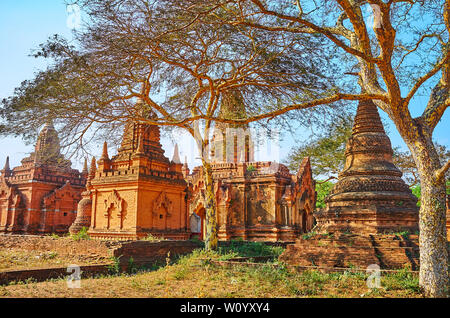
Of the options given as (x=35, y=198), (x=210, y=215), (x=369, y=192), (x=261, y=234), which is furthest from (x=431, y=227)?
(x=35, y=198)

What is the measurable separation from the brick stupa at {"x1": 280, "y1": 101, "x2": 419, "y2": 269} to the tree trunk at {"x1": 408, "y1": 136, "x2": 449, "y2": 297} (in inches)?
109

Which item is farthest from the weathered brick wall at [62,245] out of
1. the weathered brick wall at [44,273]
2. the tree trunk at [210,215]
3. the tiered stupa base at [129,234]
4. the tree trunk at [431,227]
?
the tree trunk at [431,227]

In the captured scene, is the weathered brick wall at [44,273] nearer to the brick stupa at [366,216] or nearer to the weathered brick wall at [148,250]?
the weathered brick wall at [148,250]

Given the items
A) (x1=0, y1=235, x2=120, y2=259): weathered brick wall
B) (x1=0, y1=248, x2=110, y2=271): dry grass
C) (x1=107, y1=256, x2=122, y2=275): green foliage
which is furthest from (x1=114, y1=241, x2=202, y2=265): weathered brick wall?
(x1=0, y1=248, x2=110, y2=271): dry grass

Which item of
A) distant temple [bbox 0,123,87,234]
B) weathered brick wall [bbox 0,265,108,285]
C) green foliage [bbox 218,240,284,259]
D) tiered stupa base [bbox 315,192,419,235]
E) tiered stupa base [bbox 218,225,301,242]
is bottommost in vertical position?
weathered brick wall [bbox 0,265,108,285]

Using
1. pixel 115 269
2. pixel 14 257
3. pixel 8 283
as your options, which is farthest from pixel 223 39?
pixel 14 257

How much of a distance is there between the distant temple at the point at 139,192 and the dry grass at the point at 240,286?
781 centimetres

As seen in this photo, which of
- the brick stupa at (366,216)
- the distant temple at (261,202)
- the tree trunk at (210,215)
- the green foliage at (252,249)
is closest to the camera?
the brick stupa at (366,216)

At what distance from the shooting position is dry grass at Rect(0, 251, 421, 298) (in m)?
7.49

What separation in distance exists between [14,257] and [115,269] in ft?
17.7

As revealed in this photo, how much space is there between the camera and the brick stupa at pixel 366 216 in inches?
400

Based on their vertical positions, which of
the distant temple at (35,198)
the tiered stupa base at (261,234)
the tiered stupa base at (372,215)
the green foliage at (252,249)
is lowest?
the green foliage at (252,249)

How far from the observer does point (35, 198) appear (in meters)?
27.8

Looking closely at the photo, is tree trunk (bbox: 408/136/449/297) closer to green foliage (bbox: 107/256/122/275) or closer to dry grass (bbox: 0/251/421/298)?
dry grass (bbox: 0/251/421/298)
